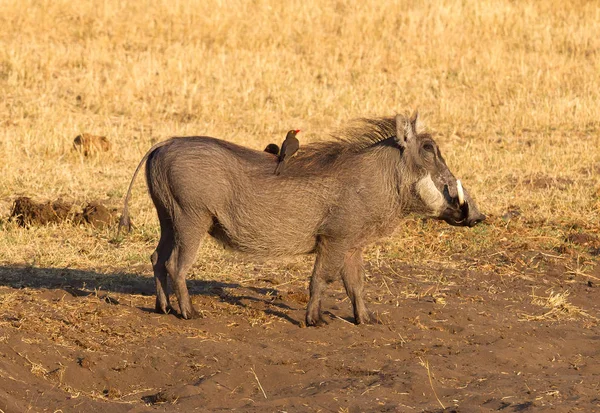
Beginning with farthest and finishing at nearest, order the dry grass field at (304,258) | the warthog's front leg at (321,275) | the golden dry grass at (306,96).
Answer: the golden dry grass at (306,96) < the warthog's front leg at (321,275) < the dry grass field at (304,258)

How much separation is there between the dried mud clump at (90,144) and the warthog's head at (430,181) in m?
5.17

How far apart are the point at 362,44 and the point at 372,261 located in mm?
8250

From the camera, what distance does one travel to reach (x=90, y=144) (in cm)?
1059

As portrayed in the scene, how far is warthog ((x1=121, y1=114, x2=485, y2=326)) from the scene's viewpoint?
5.97m

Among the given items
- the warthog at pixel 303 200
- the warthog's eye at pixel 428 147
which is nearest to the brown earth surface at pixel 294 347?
the warthog at pixel 303 200

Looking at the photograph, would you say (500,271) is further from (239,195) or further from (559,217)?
(239,195)

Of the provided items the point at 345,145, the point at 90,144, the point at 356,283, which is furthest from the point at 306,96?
the point at 356,283

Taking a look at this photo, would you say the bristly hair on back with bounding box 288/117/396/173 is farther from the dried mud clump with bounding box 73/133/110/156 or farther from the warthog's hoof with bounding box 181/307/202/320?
the dried mud clump with bounding box 73/133/110/156

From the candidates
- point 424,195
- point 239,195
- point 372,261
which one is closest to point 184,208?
point 239,195

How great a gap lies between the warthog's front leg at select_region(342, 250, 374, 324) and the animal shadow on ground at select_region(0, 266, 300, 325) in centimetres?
47

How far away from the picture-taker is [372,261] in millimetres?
7676

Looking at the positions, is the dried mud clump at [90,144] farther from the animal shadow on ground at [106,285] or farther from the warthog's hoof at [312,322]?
the warthog's hoof at [312,322]

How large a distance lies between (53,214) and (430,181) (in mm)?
3491

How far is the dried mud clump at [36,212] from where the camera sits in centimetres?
823
